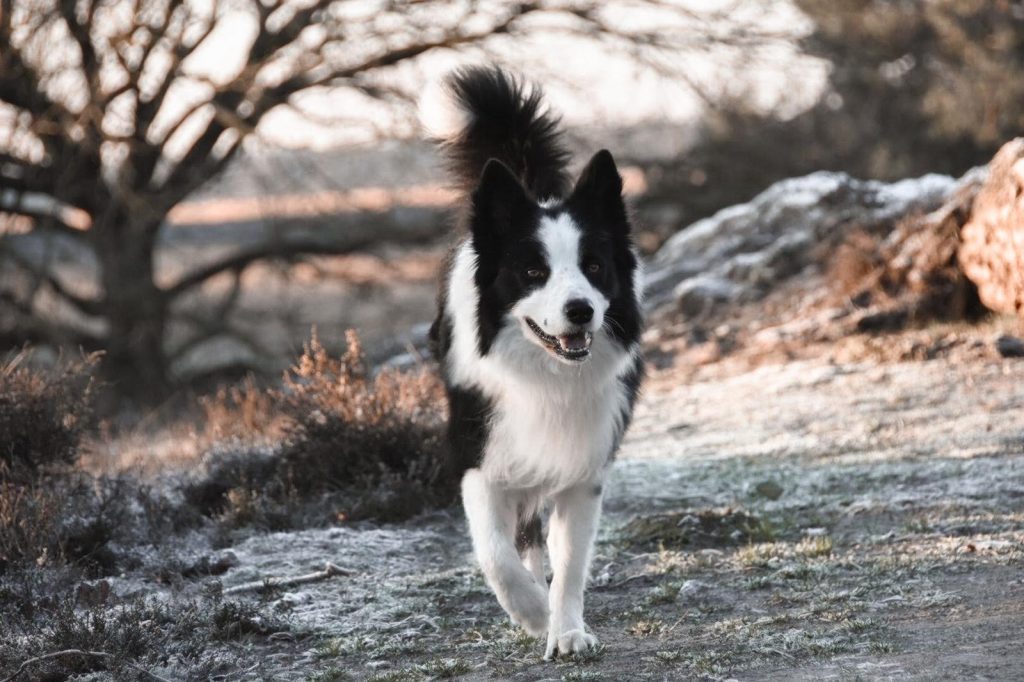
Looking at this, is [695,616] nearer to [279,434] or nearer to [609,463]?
[609,463]

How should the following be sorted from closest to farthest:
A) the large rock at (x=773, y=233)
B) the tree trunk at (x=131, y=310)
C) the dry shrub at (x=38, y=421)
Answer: the dry shrub at (x=38, y=421), the large rock at (x=773, y=233), the tree trunk at (x=131, y=310)

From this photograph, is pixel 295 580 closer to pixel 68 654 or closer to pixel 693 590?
pixel 68 654

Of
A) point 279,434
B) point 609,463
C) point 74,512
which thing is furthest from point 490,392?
point 279,434

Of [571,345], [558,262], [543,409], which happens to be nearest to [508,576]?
[543,409]

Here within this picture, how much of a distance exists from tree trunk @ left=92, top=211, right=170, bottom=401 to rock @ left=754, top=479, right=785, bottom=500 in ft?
38.2

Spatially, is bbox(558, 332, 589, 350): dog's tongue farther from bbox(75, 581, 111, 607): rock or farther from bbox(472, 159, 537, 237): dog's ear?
bbox(75, 581, 111, 607): rock

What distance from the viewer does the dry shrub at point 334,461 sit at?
7242mm

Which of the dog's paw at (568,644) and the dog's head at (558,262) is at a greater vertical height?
the dog's head at (558,262)

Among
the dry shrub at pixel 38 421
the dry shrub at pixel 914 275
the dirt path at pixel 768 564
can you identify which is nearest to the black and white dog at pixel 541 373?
the dirt path at pixel 768 564

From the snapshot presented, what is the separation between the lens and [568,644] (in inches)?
187

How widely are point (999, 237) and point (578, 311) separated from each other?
19.6 ft

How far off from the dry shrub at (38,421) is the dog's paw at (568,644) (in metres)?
3.78

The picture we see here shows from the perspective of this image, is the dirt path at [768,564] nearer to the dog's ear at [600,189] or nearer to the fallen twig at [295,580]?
the fallen twig at [295,580]

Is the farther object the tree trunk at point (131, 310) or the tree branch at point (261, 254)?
the tree branch at point (261, 254)
